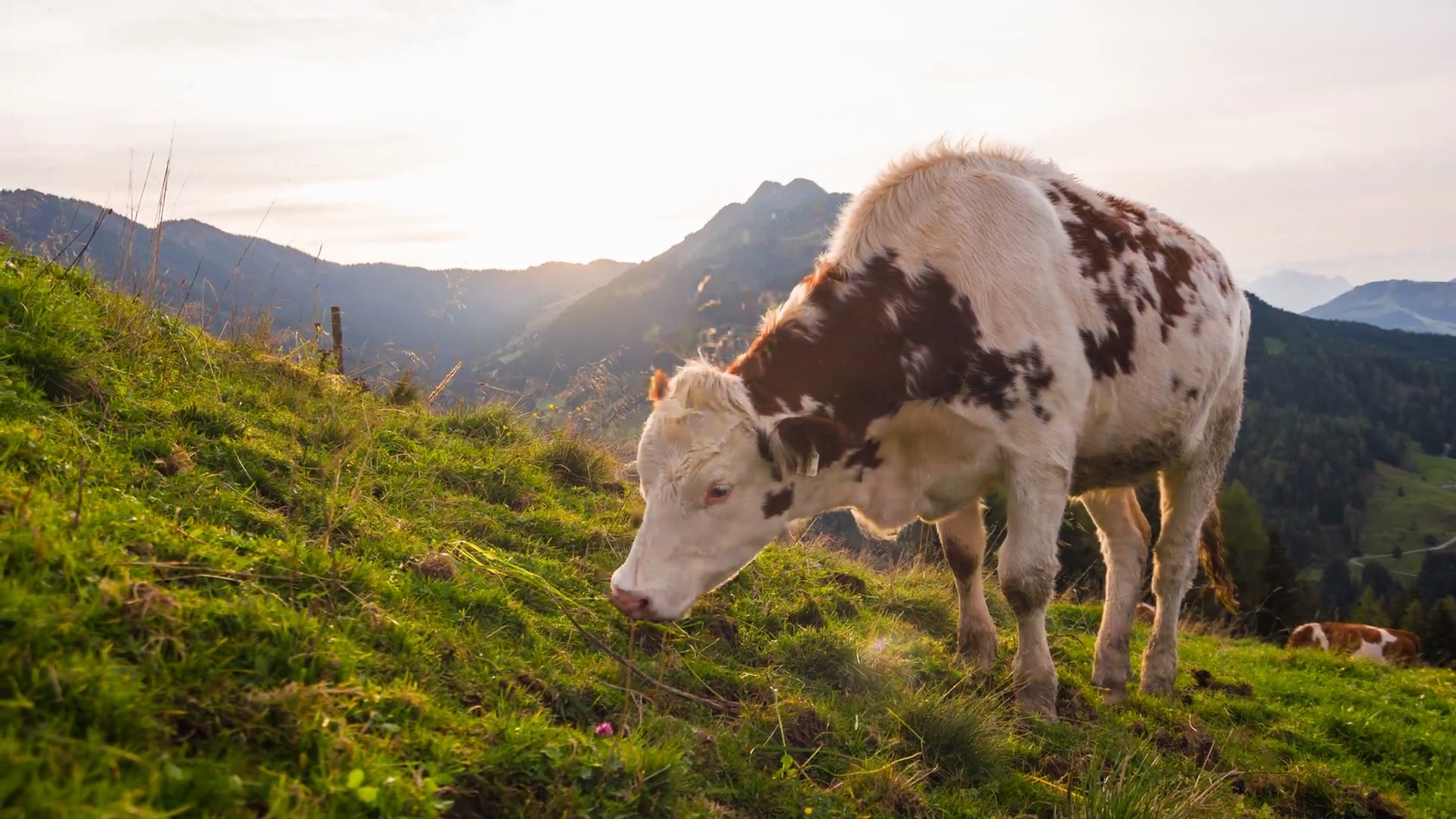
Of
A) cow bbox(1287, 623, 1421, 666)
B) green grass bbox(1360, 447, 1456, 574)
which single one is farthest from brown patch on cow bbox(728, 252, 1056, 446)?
green grass bbox(1360, 447, 1456, 574)

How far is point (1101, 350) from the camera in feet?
18.6

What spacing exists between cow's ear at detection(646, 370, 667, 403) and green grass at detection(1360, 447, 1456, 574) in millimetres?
136894

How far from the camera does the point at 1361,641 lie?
15.7 m

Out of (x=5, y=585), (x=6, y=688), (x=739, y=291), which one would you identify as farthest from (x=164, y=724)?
(x=739, y=291)

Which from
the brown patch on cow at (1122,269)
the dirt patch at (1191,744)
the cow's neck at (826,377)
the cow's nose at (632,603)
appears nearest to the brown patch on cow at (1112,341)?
the brown patch on cow at (1122,269)

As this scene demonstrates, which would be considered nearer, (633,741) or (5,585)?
(5,585)

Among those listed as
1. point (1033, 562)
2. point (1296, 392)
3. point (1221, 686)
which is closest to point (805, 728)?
point (1033, 562)

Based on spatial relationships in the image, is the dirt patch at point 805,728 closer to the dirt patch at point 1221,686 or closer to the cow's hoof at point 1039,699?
the cow's hoof at point 1039,699

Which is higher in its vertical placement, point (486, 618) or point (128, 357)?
point (128, 357)

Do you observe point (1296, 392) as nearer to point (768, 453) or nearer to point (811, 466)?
point (811, 466)

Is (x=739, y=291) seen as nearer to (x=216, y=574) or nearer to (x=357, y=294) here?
(x=357, y=294)

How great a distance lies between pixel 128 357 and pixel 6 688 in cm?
383

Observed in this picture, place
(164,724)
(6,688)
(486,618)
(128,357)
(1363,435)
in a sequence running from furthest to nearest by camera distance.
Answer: (1363,435) → (128,357) → (486,618) → (164,724) → (6,688)

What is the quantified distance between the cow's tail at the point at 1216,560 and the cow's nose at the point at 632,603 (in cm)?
614
